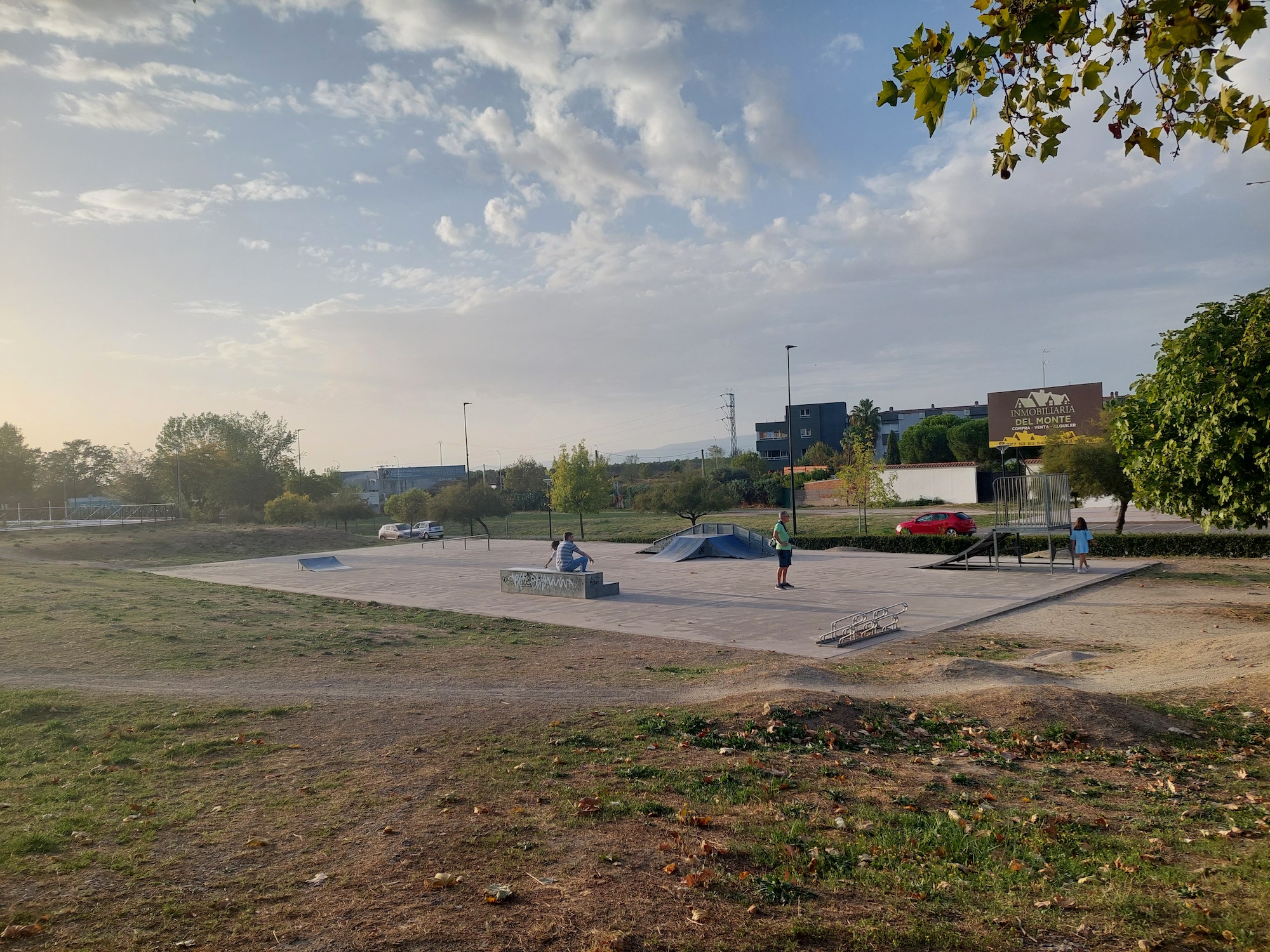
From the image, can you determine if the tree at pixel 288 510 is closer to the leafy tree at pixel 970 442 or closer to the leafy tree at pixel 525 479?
the leafy tree at pixel 525 479

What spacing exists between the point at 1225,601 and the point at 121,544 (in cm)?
4418

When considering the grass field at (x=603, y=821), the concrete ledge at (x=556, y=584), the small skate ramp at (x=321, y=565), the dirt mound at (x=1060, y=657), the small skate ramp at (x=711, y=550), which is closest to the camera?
the grass field at (x=603, y=821)

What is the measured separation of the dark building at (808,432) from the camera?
10025 centimetres

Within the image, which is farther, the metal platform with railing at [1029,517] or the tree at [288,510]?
the tree at [288,510]

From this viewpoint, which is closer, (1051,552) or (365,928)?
(365,928)

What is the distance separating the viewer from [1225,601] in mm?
16500

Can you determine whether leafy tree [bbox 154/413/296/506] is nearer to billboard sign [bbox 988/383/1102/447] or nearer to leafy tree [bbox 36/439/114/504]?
leafy tree [bbox 36/439/114/504]

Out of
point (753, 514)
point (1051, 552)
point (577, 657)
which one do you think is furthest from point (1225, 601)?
point (753, 514)

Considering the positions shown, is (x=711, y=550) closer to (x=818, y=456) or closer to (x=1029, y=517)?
(x=1029, y=517)

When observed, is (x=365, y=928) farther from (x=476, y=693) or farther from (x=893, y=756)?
(x=476, y=693)

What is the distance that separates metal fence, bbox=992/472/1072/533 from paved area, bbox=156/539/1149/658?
4.42 ft

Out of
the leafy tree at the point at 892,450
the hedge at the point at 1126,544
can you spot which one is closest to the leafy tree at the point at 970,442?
the leafy tree at the point at 892,450

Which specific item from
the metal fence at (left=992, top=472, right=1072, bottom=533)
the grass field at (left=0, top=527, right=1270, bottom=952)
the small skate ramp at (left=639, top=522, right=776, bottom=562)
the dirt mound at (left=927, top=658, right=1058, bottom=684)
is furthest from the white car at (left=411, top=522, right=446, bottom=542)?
the dirt mound at (left=927, top=658, right=1058, bottom=684)

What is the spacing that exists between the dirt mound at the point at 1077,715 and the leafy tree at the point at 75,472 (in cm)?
9696
